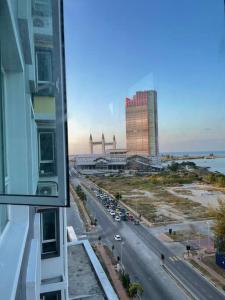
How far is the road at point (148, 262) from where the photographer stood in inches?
163

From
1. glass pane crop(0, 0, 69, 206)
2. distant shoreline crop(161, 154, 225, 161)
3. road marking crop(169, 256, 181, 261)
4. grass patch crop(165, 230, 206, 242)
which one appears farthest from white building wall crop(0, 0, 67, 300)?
grass patch crop(165, 230, 206, 242)

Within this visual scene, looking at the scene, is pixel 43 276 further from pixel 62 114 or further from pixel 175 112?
pixel 62 114

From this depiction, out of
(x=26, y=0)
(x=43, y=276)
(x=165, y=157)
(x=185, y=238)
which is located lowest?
(x=185, y=238)

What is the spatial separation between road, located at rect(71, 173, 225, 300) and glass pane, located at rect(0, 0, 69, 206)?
3.70 m

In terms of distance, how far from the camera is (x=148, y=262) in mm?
5266

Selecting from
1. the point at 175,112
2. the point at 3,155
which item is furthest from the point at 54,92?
the point at 175,112

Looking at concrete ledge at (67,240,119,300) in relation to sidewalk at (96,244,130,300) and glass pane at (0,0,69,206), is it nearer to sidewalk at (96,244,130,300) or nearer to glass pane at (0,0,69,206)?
sidewalk at (96,244,130,300)

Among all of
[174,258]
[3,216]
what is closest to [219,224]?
[174,258]

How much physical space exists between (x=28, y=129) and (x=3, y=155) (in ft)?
0.45

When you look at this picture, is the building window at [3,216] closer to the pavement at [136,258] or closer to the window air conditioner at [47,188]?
the window air conditioner at [47,188]

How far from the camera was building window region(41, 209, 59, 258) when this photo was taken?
2.44 metres

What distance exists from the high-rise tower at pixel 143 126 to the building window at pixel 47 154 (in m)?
1.15

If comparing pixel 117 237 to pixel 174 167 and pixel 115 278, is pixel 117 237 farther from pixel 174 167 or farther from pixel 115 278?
pixel 174 167

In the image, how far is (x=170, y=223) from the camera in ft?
19.6
